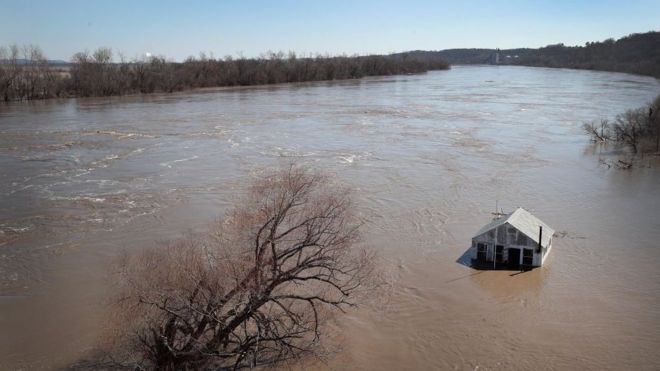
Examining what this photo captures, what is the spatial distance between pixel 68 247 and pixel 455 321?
38.1ft

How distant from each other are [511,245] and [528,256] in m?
0.57

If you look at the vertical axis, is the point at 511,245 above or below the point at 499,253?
above

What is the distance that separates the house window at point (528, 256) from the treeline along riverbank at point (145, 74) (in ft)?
187

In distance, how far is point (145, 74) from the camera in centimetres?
6944

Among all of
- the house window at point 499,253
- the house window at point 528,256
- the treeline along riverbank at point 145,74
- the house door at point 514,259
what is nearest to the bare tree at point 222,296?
the house window at point 499,253

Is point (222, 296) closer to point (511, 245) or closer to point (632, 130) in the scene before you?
point (511, 245)

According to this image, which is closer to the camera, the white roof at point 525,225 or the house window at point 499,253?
the white roof at point 525,225

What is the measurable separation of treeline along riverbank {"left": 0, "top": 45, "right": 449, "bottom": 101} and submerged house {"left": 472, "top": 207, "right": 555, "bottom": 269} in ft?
183

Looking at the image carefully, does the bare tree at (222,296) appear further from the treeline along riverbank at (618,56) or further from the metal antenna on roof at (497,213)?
the treeline along riverbank at (618,56)

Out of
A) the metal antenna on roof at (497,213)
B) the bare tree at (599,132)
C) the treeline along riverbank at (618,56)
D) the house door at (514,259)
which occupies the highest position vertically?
the treeline along riverbank at (618,56)

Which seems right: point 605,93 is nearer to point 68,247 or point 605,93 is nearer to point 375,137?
point 375,137

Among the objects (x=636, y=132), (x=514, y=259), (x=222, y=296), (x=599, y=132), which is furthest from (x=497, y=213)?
(x=599, y=132)

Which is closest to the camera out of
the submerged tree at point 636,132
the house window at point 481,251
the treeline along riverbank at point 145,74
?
the house window at point 481,251

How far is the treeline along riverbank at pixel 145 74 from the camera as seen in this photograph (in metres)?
59.7
